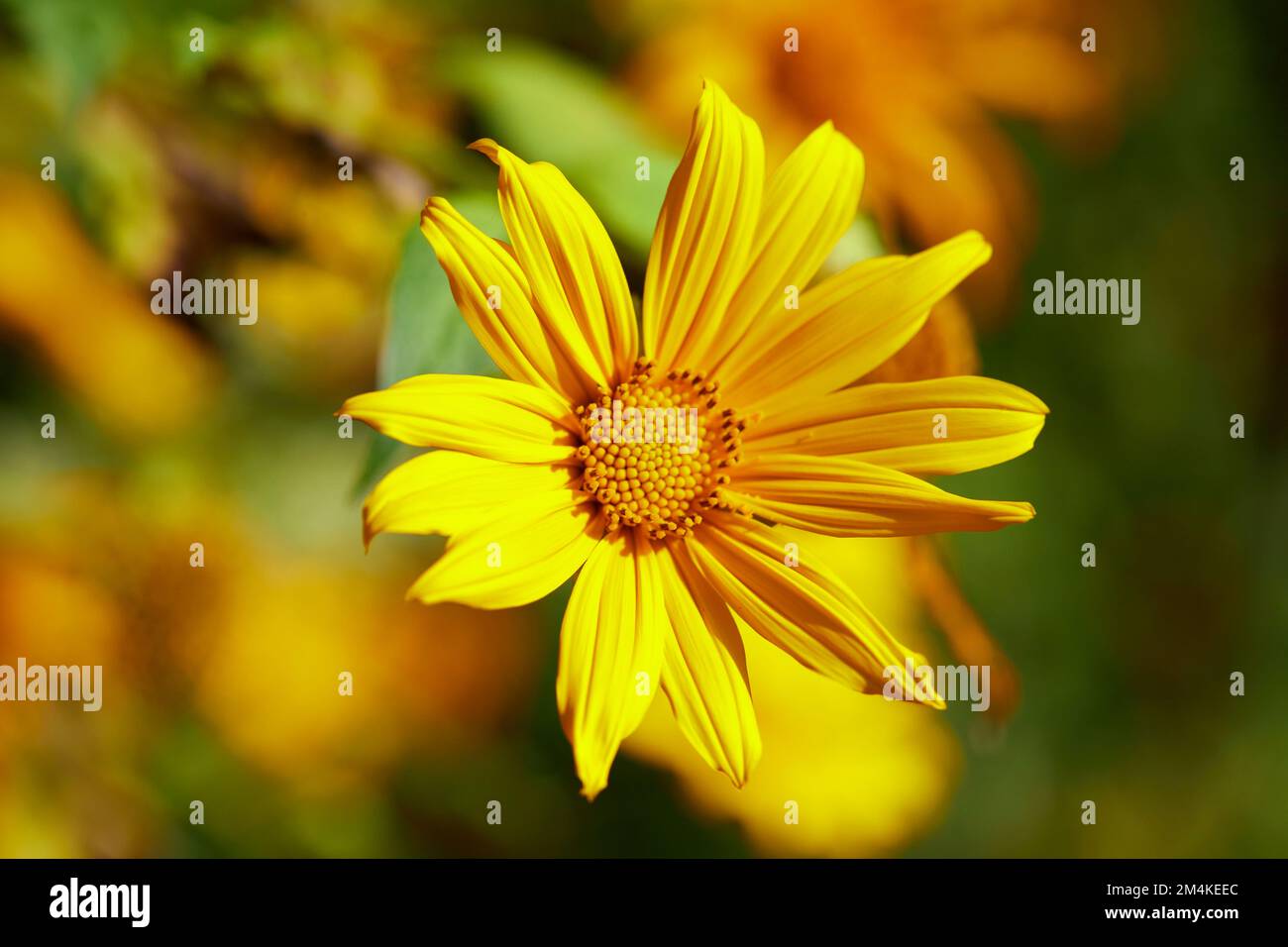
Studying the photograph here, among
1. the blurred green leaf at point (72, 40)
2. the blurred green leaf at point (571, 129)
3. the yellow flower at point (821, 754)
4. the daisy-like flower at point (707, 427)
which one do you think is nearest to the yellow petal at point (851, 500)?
the daisy-like flower at point (707, 427)

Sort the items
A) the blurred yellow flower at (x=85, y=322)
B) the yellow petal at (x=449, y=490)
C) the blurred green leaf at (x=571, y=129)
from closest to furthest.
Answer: the yellow petal at (x=449, y=490), the blurred green leaf at (x=571, y=129), the blurred yellow flower at (x=85, y=322)

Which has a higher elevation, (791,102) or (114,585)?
(791,102)

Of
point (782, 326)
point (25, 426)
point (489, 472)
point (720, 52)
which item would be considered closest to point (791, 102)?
point (720, 52)

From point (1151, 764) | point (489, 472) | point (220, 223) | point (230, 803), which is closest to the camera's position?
point (489, 472)

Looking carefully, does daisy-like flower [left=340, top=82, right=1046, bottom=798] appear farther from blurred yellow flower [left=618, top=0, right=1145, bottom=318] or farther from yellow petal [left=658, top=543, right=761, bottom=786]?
blurred yellow flower [left=618, top=0, right=1145, bottom=318]

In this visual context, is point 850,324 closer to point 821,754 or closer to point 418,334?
point 418,334

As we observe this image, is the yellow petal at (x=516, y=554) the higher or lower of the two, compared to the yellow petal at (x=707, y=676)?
higher

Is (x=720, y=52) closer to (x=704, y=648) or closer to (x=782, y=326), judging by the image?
(x=782, y=326)

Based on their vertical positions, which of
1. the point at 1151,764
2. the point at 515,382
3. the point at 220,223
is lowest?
the point at 1151,764

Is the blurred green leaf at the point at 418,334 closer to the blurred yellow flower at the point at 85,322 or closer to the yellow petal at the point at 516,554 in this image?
the yellow petal at the point at 516,554
